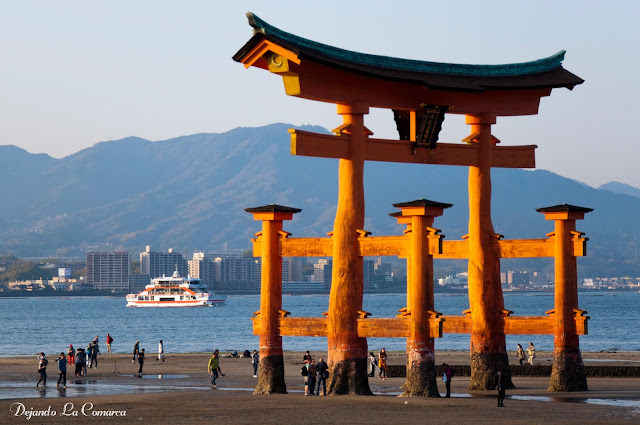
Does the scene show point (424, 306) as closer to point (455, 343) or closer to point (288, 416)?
point (288, 416)

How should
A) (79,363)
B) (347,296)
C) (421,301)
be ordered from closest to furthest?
(421,301) < (347,296) < (79,363)

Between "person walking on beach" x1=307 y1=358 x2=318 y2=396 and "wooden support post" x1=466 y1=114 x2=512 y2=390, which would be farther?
"wooden support post" x1=466 y1=114 x2=512 y2=390

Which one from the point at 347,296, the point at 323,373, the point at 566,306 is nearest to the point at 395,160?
the point at 347,296

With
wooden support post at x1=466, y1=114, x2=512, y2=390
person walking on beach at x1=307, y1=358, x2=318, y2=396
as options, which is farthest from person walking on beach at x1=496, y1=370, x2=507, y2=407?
person walking on beach at x1=307, y1=358, x2=318, y2=396

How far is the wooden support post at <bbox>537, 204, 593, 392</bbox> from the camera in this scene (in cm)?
3947

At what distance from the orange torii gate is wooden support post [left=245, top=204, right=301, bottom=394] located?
35 mm

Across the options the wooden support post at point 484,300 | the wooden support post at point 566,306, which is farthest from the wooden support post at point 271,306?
the wooden support post at point 566,306

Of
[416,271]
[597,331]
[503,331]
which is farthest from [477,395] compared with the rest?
[597,331]

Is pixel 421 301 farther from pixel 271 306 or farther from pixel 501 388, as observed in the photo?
pixel 271 306

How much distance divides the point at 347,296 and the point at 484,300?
6137 millimetres

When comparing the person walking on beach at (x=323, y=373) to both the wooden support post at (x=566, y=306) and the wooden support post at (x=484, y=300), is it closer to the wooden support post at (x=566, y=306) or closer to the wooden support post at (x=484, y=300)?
the wooden support post at (x=484, y=300)

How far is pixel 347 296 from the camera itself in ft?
121

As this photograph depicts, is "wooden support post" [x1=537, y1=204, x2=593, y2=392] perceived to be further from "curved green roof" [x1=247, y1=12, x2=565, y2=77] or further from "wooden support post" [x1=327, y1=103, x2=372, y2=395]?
"wooden support post" [x1=327, y1=103, x2=372, y2=395]

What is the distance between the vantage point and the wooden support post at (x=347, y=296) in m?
Result: 36.8
